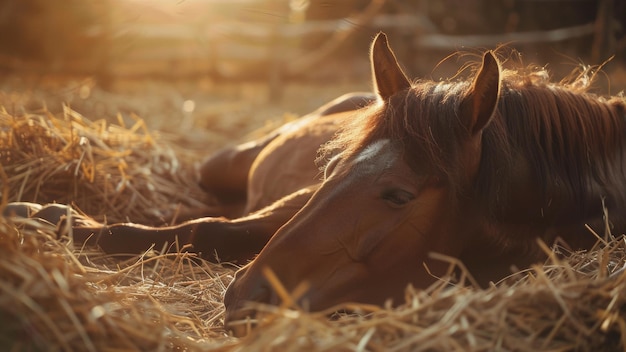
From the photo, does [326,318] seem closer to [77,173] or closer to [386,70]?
[386,70]

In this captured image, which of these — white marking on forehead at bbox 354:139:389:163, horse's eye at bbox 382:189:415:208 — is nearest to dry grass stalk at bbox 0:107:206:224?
white marking on forehead at bbox 354:139:389:163

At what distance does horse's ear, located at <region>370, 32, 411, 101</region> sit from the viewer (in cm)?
255

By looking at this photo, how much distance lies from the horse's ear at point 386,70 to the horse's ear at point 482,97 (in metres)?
0.35

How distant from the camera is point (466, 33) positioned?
39.8ft

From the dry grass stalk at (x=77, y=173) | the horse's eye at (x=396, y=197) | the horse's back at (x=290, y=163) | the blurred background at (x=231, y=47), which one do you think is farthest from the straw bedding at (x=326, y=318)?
the blurred background at (x=231, y=47)

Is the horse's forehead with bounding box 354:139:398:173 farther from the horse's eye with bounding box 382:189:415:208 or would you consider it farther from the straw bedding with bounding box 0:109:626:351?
the straw bedding with bounding box 0:109:626:351

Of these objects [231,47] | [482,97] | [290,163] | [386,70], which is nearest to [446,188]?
[482,97]

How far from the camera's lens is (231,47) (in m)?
10.6

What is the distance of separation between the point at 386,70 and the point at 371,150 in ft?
1.42

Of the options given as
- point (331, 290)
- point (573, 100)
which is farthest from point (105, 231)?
point (573, 100)

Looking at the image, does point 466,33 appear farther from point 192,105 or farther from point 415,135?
point 415,135

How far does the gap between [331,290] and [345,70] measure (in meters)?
10.2

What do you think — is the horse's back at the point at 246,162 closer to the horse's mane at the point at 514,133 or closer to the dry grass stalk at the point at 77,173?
the dry grass stalk at the point at 77,173

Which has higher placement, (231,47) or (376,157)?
(376,157)
